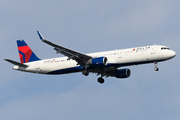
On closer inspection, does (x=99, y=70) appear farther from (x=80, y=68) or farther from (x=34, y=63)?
(x=34, y=63)

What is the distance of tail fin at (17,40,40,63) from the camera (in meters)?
64.2

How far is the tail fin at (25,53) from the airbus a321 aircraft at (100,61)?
1609mm

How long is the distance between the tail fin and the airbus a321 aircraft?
5.28 ft

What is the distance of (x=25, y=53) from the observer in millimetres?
65125

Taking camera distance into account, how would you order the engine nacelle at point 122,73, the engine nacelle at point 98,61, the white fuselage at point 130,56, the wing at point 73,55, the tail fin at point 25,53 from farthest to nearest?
the tail fin at point 25,53 < the engine nacelle at point 122,73 < the engine nacelle at point 98,61 < the white fuselage at point 130,56 < the wing at point 73,55

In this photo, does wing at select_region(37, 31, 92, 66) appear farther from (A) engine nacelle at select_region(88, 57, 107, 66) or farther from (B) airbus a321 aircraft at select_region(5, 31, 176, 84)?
(A) engine nacelle at select_region(88, 57, 107, 66)

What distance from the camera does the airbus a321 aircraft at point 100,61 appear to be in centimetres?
5406

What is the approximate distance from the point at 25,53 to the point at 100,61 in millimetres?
17492

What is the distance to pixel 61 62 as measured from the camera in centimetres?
5944

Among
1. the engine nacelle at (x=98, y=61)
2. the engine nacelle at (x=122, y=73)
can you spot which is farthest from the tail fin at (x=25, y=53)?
the engine nacelle at (x=122, y=73)

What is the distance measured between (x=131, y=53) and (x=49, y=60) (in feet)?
49.4

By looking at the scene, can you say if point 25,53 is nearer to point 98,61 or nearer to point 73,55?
point 73,55

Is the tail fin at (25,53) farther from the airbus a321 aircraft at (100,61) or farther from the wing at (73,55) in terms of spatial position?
the wing at (73,55)

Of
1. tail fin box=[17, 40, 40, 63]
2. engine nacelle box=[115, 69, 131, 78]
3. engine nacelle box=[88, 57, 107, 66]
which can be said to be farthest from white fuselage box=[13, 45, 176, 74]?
tail fin box=[17, 40, 40, 63]
